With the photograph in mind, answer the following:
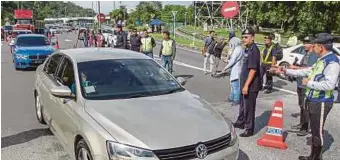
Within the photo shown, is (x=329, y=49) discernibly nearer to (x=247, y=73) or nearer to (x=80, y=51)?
(x=247, y=73)

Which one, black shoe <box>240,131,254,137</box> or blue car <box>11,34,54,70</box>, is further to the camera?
blue car <box>11,34,54,70</box>

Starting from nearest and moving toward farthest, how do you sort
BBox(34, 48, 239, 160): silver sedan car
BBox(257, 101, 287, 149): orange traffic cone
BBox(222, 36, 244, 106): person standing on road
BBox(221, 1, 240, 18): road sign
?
BBox(34, 48, 239, 160): silver sedan car
BBox(257, 101, 287, 149): orange traffic cone
BBox(222, 36, 244, 106): person standing on road
BBox(221, 1, 240, 18): road sign

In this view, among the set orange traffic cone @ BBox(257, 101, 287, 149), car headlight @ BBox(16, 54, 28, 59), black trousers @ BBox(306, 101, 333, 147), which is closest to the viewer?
black trousers @ BBox(306, 101, 333, 147)

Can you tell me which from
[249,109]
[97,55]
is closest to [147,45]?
[249,109]

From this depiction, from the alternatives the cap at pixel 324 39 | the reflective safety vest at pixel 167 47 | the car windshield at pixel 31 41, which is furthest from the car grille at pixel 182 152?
the car windshield at pixel 31 41

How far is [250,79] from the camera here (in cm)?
600

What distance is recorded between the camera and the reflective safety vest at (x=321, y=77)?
4738mm

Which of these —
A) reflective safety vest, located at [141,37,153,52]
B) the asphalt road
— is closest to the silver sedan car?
the asphalt road

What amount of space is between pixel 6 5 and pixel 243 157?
108538 mm

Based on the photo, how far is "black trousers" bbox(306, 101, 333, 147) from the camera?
15.9 feet

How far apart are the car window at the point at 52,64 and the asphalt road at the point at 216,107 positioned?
1069mm

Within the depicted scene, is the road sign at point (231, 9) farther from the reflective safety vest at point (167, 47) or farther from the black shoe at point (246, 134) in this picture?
the black shoe at point (246, 134)

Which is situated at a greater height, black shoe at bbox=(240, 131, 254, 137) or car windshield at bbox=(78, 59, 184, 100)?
car windshield at bbox=(78, 59, 184, 100)

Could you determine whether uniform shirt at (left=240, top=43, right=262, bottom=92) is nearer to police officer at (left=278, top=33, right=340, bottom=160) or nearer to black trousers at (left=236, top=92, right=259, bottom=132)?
black trousers at (left=236, top=92, right=259, bottom=132)
